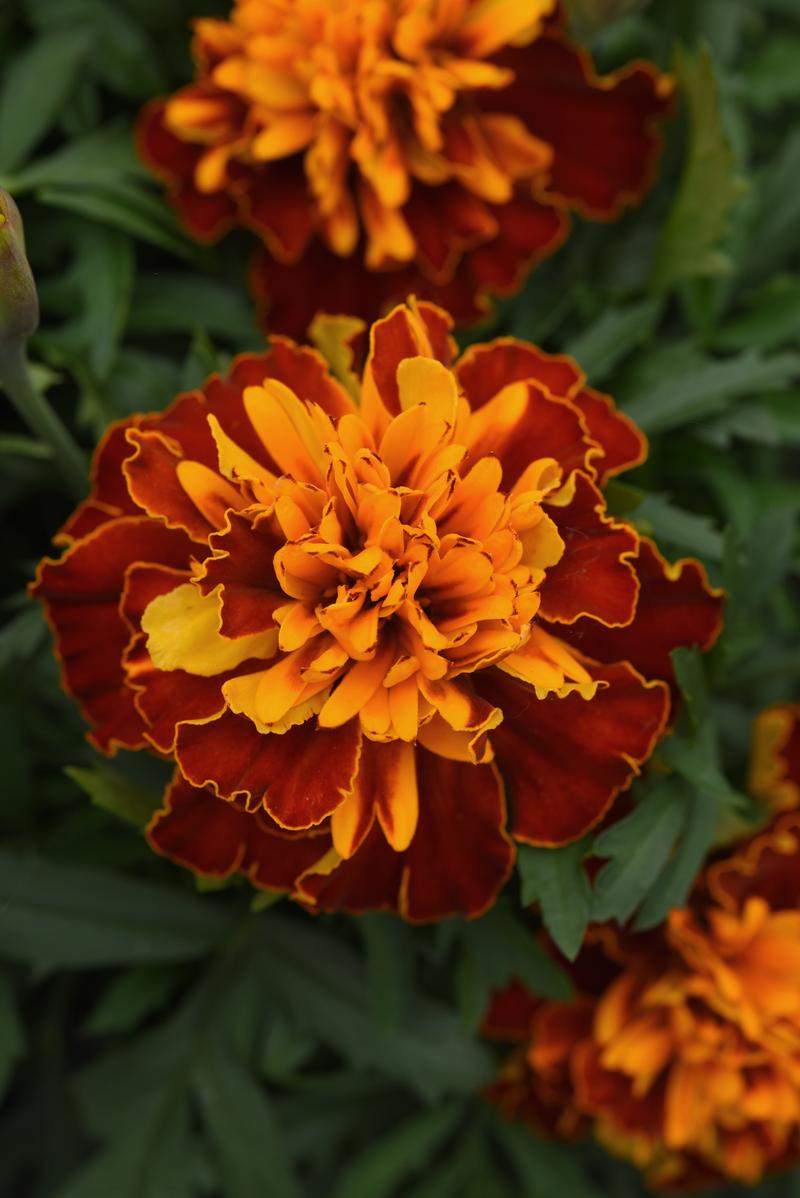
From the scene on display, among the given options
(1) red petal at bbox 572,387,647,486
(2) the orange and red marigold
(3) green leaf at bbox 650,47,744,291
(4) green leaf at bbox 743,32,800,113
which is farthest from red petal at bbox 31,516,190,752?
(4) green leaf at bbox 743,32,800,113

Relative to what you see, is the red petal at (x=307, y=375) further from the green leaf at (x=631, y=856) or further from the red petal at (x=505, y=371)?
the green leaf at (x=631, y=856)

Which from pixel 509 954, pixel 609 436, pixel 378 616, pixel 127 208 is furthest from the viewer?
pixel 127 208

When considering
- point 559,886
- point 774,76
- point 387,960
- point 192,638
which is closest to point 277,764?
point 192,638

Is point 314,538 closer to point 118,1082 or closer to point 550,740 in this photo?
point 550,740

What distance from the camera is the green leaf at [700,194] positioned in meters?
0.76

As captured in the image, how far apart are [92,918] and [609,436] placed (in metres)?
0.49

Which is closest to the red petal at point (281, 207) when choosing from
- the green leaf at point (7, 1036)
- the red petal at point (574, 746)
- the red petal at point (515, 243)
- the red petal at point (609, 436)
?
the red petal at point (515, 243)

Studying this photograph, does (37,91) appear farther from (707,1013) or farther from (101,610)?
(707,1013)

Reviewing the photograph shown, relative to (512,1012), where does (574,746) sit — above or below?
above

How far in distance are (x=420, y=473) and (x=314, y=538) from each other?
0.19ft

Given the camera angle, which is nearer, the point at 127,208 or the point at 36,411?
the point at 36,411

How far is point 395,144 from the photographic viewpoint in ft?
2.33

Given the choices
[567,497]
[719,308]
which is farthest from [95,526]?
[719,308]

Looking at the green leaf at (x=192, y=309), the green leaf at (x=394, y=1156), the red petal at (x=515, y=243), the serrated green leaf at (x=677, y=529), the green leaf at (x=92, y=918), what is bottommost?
the green leaf at (x=394, y=1156)
